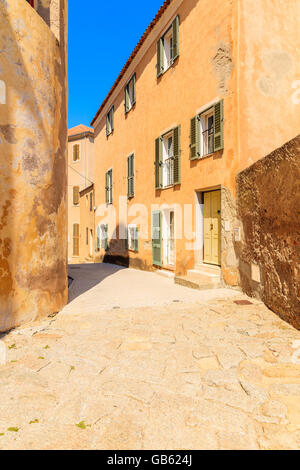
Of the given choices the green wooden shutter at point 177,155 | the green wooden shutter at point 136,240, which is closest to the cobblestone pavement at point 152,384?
the green wooden shutter at point 177,155

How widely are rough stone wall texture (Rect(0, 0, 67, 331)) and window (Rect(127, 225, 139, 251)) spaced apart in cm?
692

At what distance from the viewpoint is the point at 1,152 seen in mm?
4141

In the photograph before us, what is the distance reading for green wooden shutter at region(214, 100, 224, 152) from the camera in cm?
704

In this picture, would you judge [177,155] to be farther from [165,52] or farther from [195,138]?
[165,52]

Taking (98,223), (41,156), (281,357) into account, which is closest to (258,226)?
(281,357)

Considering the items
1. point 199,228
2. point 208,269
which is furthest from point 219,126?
point 208,269

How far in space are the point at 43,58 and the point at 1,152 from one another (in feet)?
5.77

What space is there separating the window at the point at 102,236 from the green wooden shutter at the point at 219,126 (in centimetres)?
977

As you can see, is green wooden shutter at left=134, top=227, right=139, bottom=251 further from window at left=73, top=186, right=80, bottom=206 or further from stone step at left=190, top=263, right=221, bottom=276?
window at left=73, top=186, right=80, bottom=206

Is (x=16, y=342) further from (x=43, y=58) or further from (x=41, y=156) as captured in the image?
(x=43, y=58)

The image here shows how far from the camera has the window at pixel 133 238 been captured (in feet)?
39.6

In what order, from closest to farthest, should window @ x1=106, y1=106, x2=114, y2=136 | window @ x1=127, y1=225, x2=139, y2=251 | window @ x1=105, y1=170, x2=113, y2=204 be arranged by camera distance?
1. window @ x1=127, y1=225, x2=139, y2=251
2. window @ x1=106, y1=106, x2=114, y2=136
3. window @ x1=105, y1=170, x2=113, y2=204

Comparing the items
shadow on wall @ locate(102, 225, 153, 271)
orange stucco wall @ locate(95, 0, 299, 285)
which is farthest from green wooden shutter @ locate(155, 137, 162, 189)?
shadow on wall @ locate(102, 225, 153, 271)

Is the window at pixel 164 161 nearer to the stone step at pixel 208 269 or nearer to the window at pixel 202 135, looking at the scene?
the window at pixel 202 135
